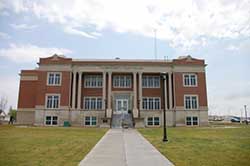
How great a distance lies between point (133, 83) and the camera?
127ft

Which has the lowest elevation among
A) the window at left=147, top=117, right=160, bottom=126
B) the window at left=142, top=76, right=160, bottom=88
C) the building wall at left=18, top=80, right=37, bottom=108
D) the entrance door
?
the window at left=147, top=117, right=160, bottom=126

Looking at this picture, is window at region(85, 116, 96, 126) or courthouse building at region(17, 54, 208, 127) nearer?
courthouse building at region(17, 54, 208, 127)

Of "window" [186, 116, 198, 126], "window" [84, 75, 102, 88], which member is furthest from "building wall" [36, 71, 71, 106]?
"window" [186, 116, 198, 126]

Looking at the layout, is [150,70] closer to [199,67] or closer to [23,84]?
[199,67]

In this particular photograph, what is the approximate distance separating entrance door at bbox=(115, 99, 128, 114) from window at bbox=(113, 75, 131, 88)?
97.1 inches

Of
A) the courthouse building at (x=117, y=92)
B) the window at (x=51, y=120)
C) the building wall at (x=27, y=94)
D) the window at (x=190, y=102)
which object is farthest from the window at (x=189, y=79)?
the building wall at (x=27, y=94)

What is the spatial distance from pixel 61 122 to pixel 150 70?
15824 millimetres

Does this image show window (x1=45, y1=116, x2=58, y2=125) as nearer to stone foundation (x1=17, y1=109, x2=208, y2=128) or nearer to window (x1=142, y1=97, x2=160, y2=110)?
stone foundation (x1=17, y1=109, x2=208, y2=128)

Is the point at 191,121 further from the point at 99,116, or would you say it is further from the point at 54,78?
the point at 54,78

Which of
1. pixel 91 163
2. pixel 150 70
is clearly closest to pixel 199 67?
pixel 150 70

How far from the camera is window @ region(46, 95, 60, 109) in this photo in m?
36.5

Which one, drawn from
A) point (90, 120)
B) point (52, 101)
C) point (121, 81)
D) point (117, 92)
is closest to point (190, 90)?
point (121, 81)

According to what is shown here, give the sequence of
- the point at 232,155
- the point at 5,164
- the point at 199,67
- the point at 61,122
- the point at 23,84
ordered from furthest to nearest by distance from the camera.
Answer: the point at 23,84
the point at 199,67
the point at 61,122
the point at 232,155
the point at 5,164

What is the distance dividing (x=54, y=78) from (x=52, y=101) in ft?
11.8
